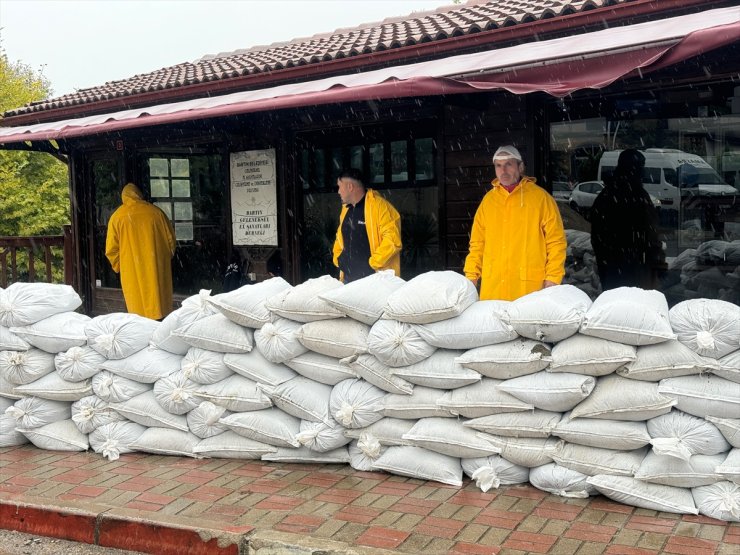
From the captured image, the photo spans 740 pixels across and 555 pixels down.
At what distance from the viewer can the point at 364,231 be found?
6.51 meters

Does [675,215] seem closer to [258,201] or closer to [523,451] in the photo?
[523,451]

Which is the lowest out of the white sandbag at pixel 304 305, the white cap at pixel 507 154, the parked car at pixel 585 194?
the white sandbag at pixel 304 305

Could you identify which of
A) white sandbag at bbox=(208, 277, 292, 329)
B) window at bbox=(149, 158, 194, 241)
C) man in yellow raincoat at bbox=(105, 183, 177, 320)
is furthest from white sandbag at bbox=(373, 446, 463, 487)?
window at bbox=(149, 158, 194, 241)

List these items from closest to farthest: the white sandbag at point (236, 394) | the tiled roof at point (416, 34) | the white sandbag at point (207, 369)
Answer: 1. the white sandbag at point (236, 394)
2. the white sandbag at point (207, 369)
3. the tiled roof at point (416, 34)

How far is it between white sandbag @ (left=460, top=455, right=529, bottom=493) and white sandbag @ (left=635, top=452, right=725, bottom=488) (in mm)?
637

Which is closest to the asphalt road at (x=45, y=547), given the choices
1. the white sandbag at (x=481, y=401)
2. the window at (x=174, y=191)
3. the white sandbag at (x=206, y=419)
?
the white sandbag at (x=206, y=419)

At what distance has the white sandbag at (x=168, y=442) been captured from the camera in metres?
5.00

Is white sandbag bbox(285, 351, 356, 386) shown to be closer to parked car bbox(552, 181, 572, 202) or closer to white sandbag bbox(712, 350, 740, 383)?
white sandbag bbox(712, 350, 740, 383)

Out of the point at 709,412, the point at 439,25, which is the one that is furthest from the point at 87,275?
the point at 709,412

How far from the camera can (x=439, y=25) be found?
7777mm

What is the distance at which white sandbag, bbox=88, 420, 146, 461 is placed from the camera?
5.10m

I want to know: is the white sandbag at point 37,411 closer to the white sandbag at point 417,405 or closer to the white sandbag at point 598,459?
the white sandbag at point 417,405

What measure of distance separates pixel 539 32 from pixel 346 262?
2.42 metres

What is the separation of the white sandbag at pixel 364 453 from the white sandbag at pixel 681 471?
141cm
